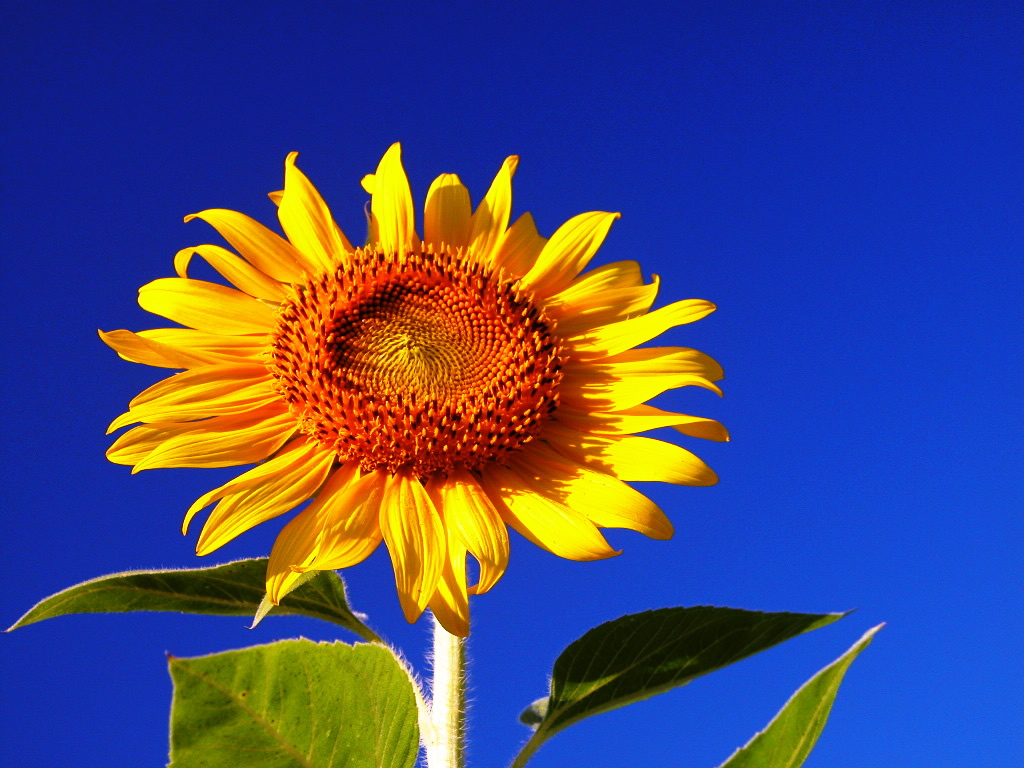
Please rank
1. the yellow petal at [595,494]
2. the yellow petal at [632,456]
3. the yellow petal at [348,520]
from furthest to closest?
the yellow petal at [632,456]
the yellow petal at [595,494]
the yellow petal at [348,520]

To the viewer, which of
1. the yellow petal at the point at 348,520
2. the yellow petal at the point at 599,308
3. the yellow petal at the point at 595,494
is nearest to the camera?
the yellow petal at the point at 348,520

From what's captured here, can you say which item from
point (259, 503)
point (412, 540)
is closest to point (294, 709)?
point (412, 540)

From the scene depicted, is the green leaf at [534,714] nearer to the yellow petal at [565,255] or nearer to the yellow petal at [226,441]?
the yellow petal at [226,441]

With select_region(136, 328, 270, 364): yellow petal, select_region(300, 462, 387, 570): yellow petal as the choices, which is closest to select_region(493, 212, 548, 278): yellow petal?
select_region(136, 328, 270, 364): yellow petal

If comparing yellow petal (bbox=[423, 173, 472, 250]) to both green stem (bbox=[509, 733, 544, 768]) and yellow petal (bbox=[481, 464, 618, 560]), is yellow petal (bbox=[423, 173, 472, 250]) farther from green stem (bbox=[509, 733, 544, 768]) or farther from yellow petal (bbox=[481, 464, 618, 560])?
green stem (bbox=[509, 733, 544, 768])

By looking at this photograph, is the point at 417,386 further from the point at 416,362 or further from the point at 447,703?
the point at 447,703

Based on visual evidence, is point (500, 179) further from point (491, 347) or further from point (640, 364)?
point (640, 364)

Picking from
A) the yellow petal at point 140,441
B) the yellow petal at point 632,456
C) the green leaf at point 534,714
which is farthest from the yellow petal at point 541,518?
the yellow petal at point 140,441
